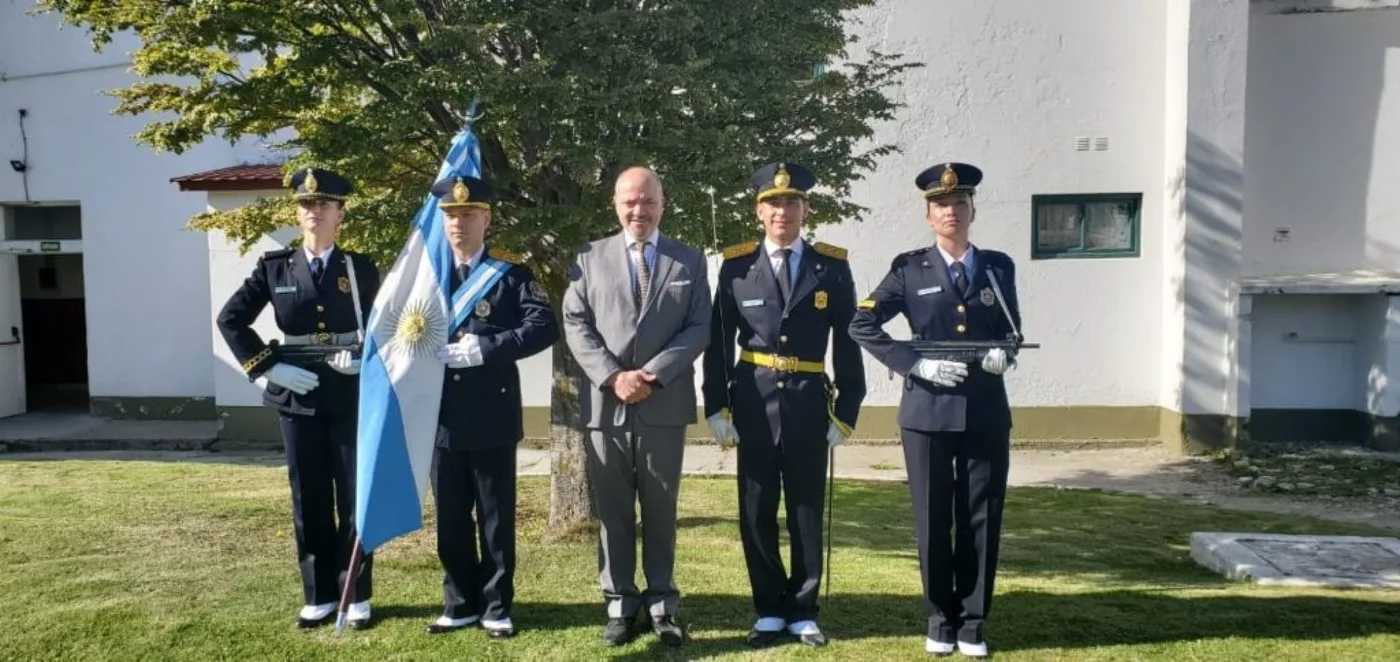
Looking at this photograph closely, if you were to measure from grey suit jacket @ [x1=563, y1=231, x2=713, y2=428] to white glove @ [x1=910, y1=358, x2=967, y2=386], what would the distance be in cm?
85

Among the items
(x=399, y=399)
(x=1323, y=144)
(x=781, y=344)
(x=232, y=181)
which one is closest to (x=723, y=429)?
(x=781, y=344)

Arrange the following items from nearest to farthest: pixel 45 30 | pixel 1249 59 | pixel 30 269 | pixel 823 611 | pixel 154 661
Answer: pixel 154 661, pixel 823 611, pixel 1249 59, pixel 45 30, pixel 30 269

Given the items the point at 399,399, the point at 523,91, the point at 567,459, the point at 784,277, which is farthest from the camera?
the point at 567,459

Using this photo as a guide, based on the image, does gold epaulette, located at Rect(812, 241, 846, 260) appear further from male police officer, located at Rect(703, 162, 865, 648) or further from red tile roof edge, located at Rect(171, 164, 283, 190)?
red tile roof edge, located at Rect(171, 164, 283, 190)

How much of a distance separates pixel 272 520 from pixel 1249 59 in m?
10.2

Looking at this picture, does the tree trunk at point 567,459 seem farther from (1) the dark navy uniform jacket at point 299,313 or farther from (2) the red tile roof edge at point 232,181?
(2) the red tile roof edge at point 232,181

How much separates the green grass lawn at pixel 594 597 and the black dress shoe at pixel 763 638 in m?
0.06

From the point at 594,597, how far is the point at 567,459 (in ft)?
5.29

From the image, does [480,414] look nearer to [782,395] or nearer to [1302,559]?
[782,395]

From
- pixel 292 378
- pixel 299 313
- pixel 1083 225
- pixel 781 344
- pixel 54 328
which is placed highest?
pixel 1083 225

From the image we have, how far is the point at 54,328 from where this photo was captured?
1420 cm

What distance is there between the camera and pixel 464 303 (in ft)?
13.0

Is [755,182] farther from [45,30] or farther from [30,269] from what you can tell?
[30,269]

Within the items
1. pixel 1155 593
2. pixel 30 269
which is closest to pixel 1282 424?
pixel 1155 593
